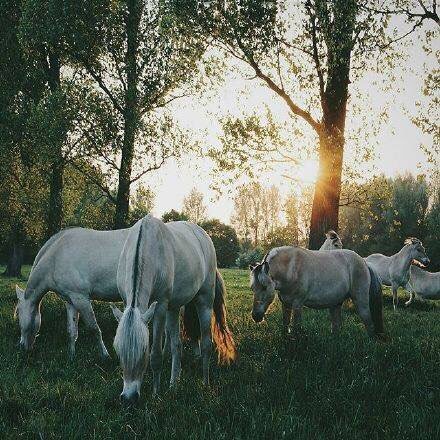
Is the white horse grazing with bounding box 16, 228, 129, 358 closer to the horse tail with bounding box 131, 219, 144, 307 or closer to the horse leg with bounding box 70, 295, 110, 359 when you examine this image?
the horse leg with bounding box 70, 295, 110, 359

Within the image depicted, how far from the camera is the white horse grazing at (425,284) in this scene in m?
16.6

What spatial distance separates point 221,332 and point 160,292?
1.85 m

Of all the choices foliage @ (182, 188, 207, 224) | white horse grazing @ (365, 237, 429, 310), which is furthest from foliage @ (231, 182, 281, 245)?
white horse grazing @ (365, 237, 429, 310)

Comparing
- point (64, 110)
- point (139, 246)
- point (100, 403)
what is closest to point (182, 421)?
point (100, 403)

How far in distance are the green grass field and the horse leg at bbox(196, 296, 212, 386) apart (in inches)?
8.4

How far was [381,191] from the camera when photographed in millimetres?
13789

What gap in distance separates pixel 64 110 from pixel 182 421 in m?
12.1

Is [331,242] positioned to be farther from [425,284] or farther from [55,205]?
[55,205]

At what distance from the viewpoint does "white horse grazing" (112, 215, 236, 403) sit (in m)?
3.86

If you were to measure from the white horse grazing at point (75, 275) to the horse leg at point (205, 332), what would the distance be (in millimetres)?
2113

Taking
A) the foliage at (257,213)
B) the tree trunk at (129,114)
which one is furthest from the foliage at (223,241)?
the tree trunk at (129,114)

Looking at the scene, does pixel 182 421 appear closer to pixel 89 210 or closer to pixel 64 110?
pixel 64 110

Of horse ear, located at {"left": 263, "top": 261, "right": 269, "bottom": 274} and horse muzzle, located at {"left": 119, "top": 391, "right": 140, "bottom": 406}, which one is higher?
Result: horse ear, located at {"left": 263, "top": 261, "right": 269, "bottom": 274}

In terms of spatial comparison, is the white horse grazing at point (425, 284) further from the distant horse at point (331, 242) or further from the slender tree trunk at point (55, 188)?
the slender tree trunk at point (55, 188)
